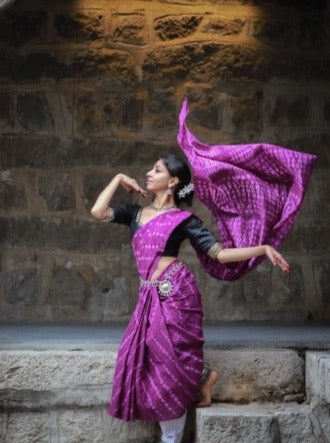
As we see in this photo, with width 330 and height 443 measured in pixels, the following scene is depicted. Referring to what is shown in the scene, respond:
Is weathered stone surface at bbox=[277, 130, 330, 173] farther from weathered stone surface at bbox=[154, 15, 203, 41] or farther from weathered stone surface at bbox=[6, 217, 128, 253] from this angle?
weathered stone surface at bbox=[6, 217, 128, 253]

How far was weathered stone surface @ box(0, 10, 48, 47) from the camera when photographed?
666 cm

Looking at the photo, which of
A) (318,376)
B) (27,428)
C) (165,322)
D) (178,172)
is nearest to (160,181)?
(178,172)

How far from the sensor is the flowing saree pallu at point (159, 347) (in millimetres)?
4707

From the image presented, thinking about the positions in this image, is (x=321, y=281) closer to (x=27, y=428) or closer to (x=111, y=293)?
(x=111, y=293)

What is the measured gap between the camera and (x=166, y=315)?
476cm

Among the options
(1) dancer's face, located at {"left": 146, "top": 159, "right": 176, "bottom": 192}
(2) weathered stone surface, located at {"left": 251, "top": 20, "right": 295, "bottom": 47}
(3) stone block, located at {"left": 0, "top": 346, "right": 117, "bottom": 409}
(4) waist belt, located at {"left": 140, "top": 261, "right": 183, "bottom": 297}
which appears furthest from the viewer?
(2) weathered stone surface, located at {"left": 251, "top": 20, "right": 295, "bottom": 47}

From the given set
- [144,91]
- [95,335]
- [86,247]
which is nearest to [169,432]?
[95,335]

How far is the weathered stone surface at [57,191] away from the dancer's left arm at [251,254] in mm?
2109

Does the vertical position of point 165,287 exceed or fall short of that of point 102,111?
it falls short

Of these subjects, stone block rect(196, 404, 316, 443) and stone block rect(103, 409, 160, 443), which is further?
stone block rect(103, 409, 160, 443)

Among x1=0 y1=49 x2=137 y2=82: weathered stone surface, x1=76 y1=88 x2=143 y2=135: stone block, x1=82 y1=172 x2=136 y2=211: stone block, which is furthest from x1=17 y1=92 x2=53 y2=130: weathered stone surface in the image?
x1=82 y1=172 x2=136 y2=211: stone block

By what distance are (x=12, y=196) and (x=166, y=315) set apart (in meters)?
2.21

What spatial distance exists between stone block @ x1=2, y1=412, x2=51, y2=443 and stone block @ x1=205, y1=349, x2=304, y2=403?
2.75ft

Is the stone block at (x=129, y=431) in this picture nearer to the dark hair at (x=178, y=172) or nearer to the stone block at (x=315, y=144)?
the dark hair at (x=178, y=172)
